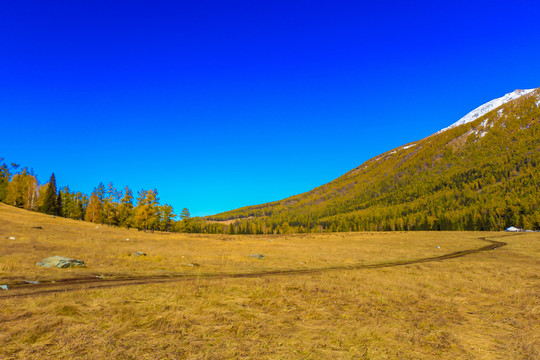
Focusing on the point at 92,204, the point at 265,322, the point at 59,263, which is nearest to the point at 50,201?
the point at 92,204

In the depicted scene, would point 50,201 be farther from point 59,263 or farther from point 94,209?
point 59,263

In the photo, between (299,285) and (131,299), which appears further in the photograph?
(299,285)

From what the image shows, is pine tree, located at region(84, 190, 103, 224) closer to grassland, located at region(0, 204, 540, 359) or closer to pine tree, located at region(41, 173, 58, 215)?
pine tree, located at region(41, 173, 58, 215)

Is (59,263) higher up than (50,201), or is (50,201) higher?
(50,201)

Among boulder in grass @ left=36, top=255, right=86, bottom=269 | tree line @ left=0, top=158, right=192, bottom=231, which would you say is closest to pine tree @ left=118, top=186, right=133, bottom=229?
tree line @ left=0, top=158, right=192, bottom=231

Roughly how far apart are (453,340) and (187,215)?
119765 millimetres

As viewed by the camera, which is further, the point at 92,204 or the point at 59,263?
the point at 92,204

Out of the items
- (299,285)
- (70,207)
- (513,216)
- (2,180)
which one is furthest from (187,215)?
(513,216)

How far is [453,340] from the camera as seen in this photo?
915cm

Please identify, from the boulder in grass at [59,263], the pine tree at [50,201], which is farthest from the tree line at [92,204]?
the boulder in grass at [59,263]

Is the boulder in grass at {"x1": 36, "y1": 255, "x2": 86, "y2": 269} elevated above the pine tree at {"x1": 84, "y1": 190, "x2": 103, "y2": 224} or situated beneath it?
situated beneath

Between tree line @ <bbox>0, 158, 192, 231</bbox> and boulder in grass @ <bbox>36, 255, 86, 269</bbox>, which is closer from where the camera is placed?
boulder in grass @ <bbox>36, 255, 86, 269</bbox>

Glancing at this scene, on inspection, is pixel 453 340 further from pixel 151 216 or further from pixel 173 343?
pixel 151 216

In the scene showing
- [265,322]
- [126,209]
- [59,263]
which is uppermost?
[126,209]
